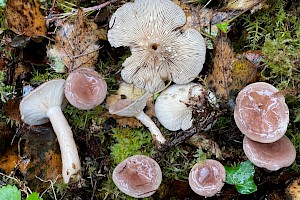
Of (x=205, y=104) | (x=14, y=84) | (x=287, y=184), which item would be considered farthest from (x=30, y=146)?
(x=287, y=184)

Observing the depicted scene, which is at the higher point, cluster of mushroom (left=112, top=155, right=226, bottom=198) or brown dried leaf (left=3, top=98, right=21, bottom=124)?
brown dried leaf (left=3, top=98, right=21, bottom=124)

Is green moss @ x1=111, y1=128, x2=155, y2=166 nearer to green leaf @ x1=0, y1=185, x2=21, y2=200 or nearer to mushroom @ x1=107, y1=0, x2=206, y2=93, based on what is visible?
mushroom @ x1=107, y1=0, x2=206, y2=93

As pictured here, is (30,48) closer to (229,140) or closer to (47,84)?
(47,84)

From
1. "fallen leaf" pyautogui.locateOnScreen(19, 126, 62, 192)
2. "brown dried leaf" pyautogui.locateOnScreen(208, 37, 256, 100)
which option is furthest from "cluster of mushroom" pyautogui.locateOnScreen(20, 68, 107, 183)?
"brown dried leaf" pyautogui.locateOnScreen(208, 37, 256, 100)

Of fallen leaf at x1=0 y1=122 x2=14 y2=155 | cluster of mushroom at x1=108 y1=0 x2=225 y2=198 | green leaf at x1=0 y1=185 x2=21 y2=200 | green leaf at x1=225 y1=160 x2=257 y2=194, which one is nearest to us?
green leaf at x1=0 y1=185 x2=21 y2=200

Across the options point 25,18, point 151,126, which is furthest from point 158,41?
point 25,18

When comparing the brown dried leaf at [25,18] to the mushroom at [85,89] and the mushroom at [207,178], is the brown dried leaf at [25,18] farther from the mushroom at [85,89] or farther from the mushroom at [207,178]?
the mushroom at [207,178]

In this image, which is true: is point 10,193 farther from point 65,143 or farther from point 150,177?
point 150,177
